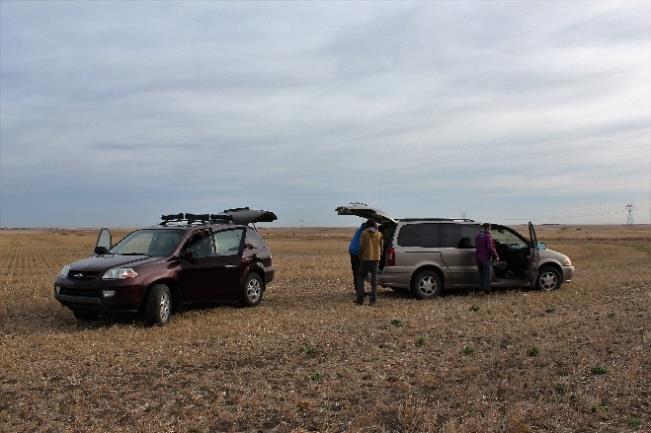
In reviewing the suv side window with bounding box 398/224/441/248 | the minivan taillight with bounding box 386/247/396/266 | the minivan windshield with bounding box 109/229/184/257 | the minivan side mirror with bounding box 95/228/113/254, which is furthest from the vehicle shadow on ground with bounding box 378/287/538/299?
the minivan side mirror with bounding box 95/228/113/254

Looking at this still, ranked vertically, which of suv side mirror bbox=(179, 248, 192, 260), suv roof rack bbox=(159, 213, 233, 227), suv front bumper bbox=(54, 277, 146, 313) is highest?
suv roof rack bbox=(159, 213, 233, 227)

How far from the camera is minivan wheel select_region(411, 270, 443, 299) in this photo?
13188 mm

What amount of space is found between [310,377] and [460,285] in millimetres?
7662

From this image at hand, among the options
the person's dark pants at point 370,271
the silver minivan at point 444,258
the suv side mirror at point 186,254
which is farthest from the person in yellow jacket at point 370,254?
the suv side mirror at point 186,254

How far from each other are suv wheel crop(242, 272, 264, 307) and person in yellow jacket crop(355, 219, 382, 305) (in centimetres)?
200

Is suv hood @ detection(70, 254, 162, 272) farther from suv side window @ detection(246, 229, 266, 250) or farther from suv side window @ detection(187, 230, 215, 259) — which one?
suv side window @ detection(246, 229, 266, 250)

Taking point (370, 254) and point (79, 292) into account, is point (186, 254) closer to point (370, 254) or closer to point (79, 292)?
point (79, 292)

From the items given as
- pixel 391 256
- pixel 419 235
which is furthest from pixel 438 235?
pixel 391 256

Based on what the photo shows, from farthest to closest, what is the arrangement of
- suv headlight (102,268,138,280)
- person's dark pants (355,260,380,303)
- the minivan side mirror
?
1. person's dark pants (355,260,380,303)
2. the minivan side mirror
3. suv headlight (102,268,138,280)

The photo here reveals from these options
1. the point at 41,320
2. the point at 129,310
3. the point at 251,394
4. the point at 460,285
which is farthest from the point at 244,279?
the point at 251,394

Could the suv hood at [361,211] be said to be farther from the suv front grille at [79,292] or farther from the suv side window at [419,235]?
the suv front grille at [79,292]

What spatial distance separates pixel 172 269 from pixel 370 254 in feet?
13.0

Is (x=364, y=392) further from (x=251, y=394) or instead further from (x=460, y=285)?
(x=460, y=285)

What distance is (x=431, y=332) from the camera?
888 cm
